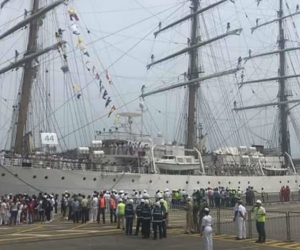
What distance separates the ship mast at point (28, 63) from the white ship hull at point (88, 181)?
14.8 feet

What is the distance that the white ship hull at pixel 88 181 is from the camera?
96.3 ft

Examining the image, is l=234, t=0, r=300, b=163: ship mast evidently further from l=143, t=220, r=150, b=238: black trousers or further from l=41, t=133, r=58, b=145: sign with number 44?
l=143, t=220, r=150, b=238: black trousers

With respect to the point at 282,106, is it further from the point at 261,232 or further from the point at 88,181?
the point at 261,232

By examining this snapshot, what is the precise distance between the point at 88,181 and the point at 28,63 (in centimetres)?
1091

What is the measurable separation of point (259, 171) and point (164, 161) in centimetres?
1491

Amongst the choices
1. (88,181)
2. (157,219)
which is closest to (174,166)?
(88,181)

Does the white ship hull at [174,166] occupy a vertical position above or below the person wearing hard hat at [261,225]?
above

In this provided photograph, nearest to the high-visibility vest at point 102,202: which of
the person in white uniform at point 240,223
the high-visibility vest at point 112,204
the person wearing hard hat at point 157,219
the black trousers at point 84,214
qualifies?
the high-visibility vest at point 112,204

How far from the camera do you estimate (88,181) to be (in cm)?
3275

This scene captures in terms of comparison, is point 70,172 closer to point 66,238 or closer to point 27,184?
point 27,184

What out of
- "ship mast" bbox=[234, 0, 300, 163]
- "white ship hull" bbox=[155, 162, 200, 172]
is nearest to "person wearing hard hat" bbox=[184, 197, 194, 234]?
"white ship hull" bbox=[155, 162, 200, 172]

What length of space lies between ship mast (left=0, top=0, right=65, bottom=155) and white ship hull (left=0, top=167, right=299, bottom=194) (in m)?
4.52

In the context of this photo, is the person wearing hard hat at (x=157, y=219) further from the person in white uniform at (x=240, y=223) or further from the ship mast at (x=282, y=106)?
the ship mast at (x=282, y=106)

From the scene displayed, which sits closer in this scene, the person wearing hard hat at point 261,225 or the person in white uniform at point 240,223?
the person wearing hard hat at point 261,225
